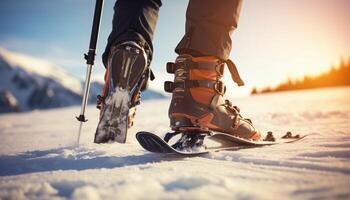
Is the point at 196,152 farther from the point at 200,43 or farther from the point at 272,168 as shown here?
the point at 200,43

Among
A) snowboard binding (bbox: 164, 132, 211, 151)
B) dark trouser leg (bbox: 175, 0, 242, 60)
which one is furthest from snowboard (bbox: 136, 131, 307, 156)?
dark trouser leg (bbox: 175, 0, 242, 60)

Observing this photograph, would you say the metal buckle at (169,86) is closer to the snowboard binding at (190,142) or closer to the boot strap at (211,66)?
the boot strap at (211,66)

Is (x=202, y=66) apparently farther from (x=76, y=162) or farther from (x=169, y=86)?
(x=76, y=162)

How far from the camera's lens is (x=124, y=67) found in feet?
6.12

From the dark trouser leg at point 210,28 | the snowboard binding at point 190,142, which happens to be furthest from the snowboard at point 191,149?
the dark trouser leg at point 210,28

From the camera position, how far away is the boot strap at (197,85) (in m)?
1.79

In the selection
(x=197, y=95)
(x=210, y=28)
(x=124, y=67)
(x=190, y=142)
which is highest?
(x=210, y=28)

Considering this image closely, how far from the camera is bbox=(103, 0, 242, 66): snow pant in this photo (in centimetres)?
177

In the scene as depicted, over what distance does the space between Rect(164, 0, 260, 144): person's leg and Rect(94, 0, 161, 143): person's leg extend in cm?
25

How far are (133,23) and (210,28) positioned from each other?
54cm

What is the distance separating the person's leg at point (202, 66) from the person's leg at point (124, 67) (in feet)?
0.81

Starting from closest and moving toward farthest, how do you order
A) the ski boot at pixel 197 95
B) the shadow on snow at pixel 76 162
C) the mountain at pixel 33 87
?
the shadow on snow at pixel 76 162 < the ski boot at pixel 197 95 < the mountain at pixel 33 87

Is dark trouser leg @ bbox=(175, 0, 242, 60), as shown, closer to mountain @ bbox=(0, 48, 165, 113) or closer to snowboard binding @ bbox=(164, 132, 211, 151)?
snowboard binding @ bbox=(164, 132, 211, 151)

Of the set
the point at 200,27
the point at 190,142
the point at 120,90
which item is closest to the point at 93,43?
the point at 120,90
